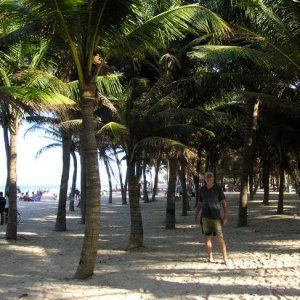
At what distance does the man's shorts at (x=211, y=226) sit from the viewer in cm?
888

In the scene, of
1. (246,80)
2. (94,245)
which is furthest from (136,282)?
(246,80)

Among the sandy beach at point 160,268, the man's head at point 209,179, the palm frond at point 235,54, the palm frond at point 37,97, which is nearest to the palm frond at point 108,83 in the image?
the palm frond at point 235,54

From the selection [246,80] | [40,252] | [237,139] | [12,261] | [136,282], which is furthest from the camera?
[237,139]

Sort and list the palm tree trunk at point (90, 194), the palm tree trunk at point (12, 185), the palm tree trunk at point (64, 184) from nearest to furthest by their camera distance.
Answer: the palm tree trunk at point (90, 194) → the palm tree trunk at point (12, 185) → the palm tree trunk at point (64, 184)

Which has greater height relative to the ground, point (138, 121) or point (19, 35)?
point (19, 35)

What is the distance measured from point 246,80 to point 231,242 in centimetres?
487

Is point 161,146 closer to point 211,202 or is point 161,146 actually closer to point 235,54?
point 235,54

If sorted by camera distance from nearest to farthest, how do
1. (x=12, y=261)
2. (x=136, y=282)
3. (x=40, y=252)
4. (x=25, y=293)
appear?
(x=25, y=293)
(x=136, y=282)
(x=12, y=261)
(x=40, y=252)

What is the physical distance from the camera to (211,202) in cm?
889

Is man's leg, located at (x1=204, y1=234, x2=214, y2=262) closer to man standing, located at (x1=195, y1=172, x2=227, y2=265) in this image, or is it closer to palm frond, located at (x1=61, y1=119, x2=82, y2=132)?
man standing, located at (x1=195, y1=172, x2=227, y2=265)

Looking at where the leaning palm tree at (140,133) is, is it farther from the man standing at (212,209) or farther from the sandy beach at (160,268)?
the man standing at (212,209)

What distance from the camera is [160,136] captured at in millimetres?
12500

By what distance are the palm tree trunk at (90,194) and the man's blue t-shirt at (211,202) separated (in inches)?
87.0

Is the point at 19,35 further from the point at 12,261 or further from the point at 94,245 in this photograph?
the point at 12,261
